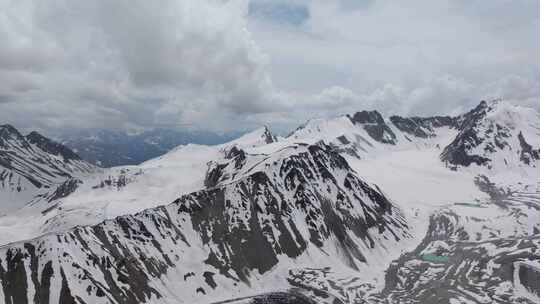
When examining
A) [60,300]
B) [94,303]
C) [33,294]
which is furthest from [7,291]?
[94,303]

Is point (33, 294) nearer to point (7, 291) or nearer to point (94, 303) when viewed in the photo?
point (7, 291)

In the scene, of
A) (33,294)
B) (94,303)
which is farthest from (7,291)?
(94,303)

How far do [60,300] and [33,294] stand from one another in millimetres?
13200

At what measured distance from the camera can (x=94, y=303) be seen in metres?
195

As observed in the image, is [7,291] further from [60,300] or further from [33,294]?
[60,300]

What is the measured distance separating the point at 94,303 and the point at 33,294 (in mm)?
26597

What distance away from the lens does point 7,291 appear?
19512 centimetres

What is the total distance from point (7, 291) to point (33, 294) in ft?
36.9

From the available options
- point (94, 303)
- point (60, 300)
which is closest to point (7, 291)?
point (60, 300)

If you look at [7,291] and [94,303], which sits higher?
[7,291]

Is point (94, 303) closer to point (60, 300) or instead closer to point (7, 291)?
point (60, 300)

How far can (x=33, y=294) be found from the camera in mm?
195125

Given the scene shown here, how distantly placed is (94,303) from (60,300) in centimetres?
1387
